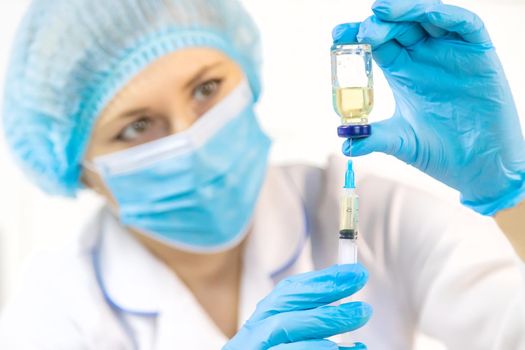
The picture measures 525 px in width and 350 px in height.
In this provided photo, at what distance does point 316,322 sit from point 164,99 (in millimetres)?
548

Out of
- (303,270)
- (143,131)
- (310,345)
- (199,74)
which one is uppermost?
(199,74)

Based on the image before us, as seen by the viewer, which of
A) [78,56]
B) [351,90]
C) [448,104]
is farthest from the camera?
[78,56]

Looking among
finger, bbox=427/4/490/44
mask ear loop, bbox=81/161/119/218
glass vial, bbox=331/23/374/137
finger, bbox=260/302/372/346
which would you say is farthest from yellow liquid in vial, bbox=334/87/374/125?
mask ear loop, bbox=81/161/119/218

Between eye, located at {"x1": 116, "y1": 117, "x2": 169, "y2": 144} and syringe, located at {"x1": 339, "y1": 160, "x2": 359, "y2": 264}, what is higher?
eye, located at {"x1": 116, "y1": 117, "x2": 169, "y2": 144}

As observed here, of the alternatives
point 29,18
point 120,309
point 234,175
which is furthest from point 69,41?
point 120,309

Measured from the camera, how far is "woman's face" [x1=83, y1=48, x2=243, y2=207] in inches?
48.1

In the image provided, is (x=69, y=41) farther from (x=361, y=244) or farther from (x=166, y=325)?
(x=361, y=244)

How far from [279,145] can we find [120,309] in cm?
56

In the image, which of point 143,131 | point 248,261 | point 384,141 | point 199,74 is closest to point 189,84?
point 199,74

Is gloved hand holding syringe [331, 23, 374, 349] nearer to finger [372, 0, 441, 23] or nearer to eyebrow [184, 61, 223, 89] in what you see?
finger [372, 0, 441, 23]

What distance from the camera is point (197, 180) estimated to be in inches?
49.3

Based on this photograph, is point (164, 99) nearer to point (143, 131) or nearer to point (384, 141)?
point (143, 131)

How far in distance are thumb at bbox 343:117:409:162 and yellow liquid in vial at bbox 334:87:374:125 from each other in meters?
0.03

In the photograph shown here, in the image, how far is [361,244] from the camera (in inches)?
50.7
